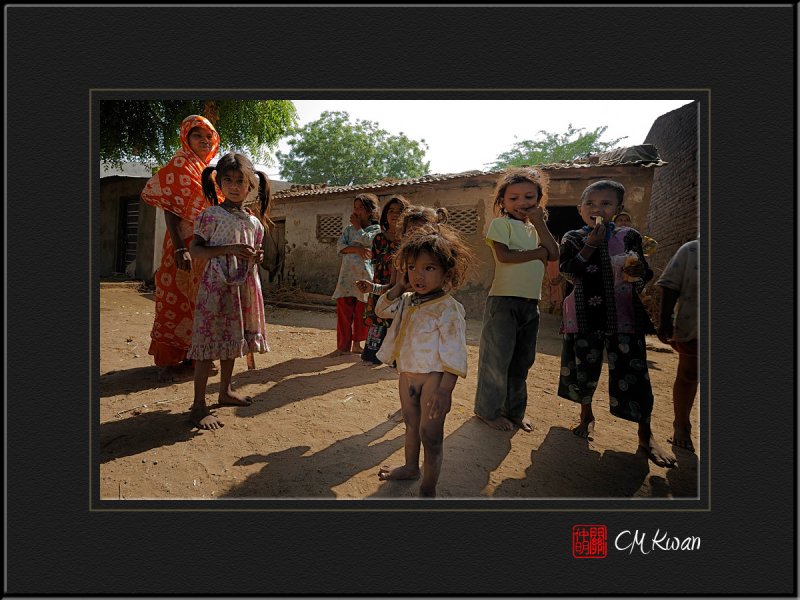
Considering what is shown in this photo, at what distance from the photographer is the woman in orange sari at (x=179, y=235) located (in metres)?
2.75

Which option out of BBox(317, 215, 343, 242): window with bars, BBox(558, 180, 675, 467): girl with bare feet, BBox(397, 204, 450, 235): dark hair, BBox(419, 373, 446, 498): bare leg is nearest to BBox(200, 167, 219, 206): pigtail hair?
BBox(397, 204, 450, 235): dark hair

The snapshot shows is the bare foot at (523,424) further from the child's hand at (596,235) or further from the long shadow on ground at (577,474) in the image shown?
the child's hand at (596,235)

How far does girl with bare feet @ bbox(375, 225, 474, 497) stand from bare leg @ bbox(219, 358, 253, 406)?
1.32 m

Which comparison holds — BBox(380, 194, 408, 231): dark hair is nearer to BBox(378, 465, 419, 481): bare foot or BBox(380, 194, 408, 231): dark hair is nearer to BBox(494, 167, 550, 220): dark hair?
BBox(494, 167, 550, 220): dark hair

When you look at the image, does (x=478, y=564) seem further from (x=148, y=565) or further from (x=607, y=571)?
(x=148, y=565)

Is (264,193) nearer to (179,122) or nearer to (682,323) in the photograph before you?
(179,122)

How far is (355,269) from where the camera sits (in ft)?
14.0

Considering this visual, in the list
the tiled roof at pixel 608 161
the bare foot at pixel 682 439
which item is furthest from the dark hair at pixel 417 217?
the tiled roof at pixel 608 161

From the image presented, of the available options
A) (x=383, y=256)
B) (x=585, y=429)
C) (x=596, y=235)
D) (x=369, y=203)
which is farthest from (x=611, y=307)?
(x=369, y=203)

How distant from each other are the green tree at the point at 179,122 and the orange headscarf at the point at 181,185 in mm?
174

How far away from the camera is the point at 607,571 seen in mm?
1370

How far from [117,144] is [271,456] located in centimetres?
242

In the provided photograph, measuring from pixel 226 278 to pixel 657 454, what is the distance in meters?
2.45

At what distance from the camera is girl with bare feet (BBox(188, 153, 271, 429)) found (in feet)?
7.11
